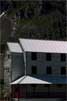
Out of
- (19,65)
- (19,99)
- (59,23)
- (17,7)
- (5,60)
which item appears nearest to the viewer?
(19,99)

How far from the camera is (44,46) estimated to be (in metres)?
57.7

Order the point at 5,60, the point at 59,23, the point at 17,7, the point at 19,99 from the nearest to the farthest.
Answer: the point at 19,99 → the point at 5,60 → the point at 59,23 → the point at 17,7

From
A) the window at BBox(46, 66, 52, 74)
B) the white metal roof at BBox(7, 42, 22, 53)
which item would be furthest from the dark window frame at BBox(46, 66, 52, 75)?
the white metal roof at BBox(7, 42, 22, 53)

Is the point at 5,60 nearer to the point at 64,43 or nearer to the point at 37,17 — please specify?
the point at 64,43

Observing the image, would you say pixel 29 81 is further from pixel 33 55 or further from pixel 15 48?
pixel 15 48

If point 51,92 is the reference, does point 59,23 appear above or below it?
above

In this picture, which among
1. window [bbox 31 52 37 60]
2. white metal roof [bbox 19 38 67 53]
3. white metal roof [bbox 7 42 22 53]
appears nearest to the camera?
window [bbox 31 52 37 60]

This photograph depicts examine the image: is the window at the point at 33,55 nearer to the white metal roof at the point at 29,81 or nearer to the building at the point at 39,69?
the building at the point at 39,69

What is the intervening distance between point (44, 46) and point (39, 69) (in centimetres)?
376

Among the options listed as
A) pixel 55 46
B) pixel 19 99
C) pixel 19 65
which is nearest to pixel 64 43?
pixel 55 46

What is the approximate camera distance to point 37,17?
106 metres

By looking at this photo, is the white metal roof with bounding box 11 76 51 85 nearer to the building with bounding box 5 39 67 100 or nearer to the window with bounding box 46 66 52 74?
the building with bounding box 5 39 67 100

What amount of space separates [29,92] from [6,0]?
6071 cm

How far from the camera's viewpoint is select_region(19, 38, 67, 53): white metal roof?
56.5 meters
